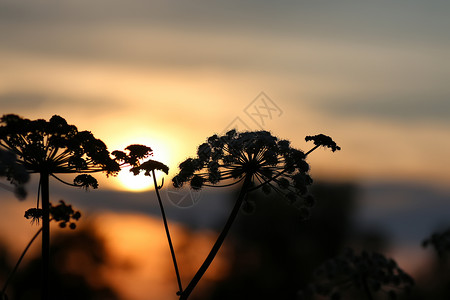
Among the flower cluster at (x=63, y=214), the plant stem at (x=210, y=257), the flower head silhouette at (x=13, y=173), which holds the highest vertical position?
the flower head silhouette at (x=13, y=173)

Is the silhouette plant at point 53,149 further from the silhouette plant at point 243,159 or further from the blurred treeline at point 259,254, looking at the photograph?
the blurred treeline at point 259,254

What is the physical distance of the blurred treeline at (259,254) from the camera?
243 feet

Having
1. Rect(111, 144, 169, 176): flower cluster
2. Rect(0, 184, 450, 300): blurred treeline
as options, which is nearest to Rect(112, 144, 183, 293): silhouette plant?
Rect(111, 144, 169, 176): flower cluster

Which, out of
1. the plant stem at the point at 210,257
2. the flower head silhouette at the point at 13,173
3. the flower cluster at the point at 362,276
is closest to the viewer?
the flower head silhouette at the point at 13,173

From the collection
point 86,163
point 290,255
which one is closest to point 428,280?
point 290,255

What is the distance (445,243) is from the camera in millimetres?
12242

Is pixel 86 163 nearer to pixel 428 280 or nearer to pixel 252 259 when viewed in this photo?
pixel 428 280

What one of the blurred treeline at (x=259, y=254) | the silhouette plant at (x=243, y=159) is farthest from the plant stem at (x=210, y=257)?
the blurred treeline at (x=259, y=254)

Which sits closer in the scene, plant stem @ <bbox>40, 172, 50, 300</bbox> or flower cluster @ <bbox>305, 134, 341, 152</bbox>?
plant stem @ <bbox>40, 172, 50, 300</bbox>

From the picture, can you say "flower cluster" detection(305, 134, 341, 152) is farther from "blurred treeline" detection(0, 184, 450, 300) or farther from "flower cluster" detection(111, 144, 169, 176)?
"blurred treeline" detection(0, 184, 450, 300)

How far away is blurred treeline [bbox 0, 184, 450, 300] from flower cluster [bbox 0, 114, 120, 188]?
56388 mm

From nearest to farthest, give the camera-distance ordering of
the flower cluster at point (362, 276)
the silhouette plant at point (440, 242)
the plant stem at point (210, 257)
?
the plant stem at point (210, 257), the silhouette plant at point (440, 242), the flower cluster at point (362, 276)

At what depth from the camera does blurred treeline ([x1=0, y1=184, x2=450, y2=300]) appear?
74.1 meters

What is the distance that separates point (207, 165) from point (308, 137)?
249 centimetres
